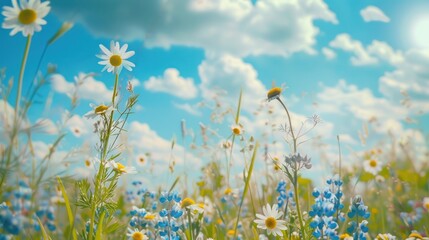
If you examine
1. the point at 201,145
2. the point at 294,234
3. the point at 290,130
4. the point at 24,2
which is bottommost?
the point at 294,234

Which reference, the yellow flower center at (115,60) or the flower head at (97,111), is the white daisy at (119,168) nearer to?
the flower head at (97,111)

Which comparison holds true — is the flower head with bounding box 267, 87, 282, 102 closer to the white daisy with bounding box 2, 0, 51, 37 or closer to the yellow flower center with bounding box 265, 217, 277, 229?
the yellow flower center with bounding box 265, 217, 277, 229

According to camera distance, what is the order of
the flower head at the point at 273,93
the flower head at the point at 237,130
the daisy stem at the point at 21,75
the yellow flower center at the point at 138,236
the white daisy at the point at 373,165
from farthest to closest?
the white daisy at the point at 373,165 < the flower head at the point at 237,130 < the yellow flower center at the point at 138,236 < the flower head at the point at 273,93 < the daisy stem at the point at 21,75

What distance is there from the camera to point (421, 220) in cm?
445

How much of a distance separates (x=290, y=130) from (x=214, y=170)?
170 cm

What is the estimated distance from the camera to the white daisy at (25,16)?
5.62 feet

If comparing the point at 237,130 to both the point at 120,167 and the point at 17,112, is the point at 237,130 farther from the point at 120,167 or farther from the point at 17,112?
the point at 17,112

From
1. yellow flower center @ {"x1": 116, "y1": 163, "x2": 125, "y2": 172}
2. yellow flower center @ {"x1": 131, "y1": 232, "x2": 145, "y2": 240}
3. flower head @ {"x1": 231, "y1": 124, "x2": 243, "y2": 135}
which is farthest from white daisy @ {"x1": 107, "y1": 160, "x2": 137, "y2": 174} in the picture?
flower head @ {"x1": 231, "y1": 124, "x2": 243, "y2": 135}

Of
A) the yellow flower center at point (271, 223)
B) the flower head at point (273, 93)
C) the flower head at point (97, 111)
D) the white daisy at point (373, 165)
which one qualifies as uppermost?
the white daisy at point (373, 165)

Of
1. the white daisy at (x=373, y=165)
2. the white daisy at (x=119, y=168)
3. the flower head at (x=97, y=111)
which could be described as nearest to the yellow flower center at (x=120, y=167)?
the white daisy at (x=119, y=168)

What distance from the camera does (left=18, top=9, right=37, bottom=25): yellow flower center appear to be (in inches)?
67.9

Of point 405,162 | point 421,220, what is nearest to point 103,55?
point 421,220

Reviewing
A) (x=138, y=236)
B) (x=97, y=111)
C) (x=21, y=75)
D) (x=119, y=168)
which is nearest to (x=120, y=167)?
(x=119, y=168)

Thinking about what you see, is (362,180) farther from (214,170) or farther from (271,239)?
(271,239)
